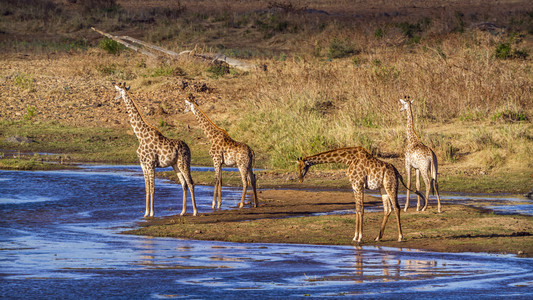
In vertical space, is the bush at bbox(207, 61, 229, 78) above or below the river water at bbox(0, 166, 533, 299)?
above

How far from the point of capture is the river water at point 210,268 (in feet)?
28.6

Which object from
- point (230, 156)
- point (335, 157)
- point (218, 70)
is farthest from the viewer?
point (218, 70)

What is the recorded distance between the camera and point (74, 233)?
12.7 m

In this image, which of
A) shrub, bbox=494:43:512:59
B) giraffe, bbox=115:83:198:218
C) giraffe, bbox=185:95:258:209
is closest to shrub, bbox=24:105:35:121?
giraffe, bbox=185:95:258:209

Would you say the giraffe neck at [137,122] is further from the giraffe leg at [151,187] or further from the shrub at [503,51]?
the shrub at [503,51]

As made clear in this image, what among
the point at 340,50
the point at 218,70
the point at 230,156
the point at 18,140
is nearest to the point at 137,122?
the point at 230,156

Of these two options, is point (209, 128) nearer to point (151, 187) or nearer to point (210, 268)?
point (151, 187)

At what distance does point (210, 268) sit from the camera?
9.98 meters

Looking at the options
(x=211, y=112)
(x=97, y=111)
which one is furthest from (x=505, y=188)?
(x=97, y=111)

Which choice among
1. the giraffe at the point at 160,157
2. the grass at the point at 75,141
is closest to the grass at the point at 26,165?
the grass at the point at 75,141

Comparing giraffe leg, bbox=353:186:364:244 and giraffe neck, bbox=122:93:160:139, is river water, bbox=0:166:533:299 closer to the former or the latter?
giraffe leg, bbox=353:186:364:244

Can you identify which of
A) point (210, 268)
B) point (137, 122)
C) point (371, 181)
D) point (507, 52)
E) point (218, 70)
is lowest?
point (210, 268)

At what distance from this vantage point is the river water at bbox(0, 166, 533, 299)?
8.73 m

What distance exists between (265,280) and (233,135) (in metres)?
16.7
